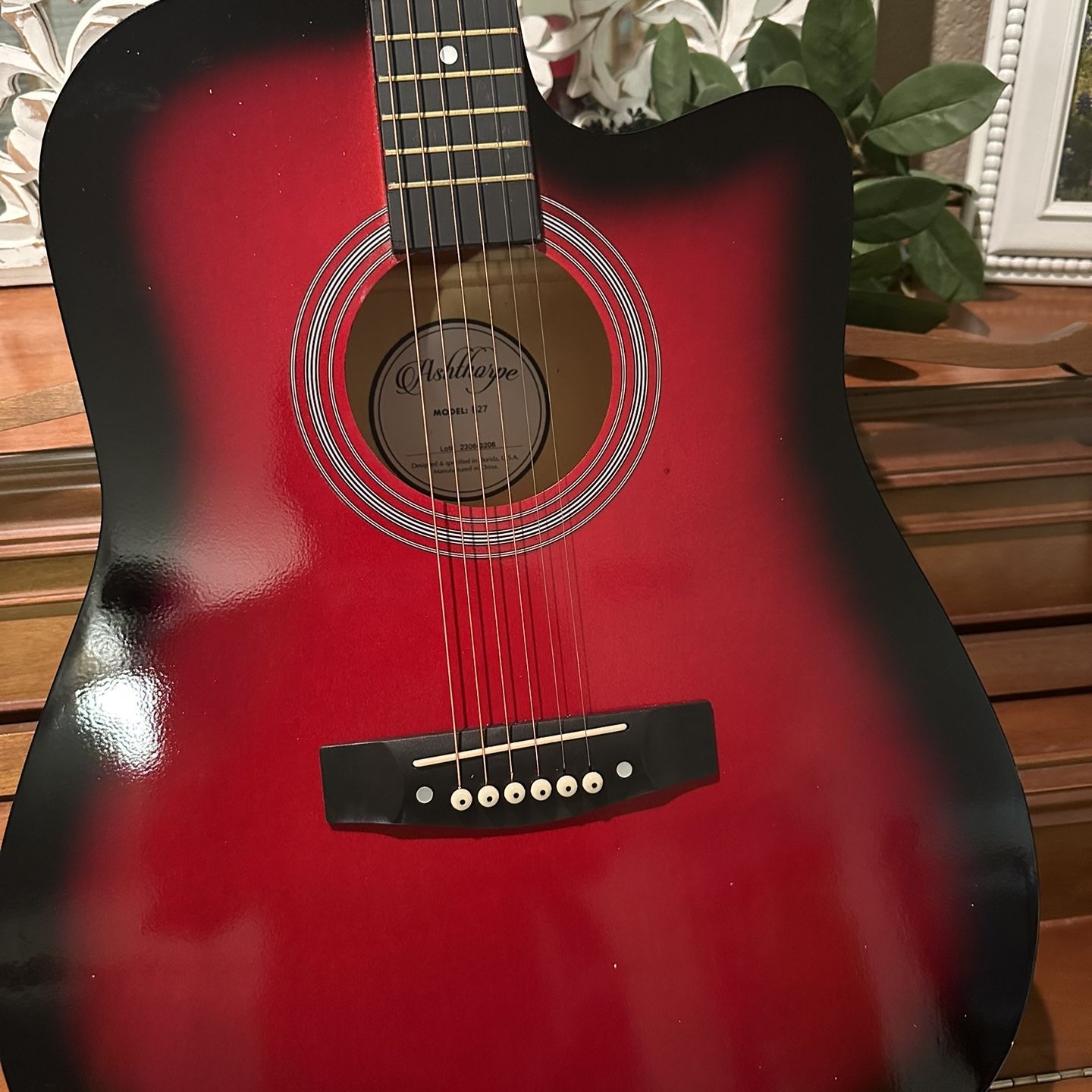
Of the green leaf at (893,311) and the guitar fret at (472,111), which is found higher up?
the guitar fret at (472,111)

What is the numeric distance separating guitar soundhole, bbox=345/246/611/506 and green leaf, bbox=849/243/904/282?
10.3 inches

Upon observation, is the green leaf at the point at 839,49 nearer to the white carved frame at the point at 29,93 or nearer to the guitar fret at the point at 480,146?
the guitar fret at the point at 480,146

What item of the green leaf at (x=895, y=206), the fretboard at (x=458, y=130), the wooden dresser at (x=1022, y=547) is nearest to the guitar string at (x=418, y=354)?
the fretboard at (x=458, y=130)

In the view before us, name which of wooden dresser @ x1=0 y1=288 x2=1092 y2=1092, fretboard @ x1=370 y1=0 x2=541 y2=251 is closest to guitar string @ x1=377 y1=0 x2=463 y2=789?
fretboard @ x1=370 y1=0 x2=541 y2=251

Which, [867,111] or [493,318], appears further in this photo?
[867,111]

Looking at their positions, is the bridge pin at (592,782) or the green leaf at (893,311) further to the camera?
the green leaf at (893,311)

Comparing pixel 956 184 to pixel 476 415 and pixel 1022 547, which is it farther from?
pixel 476 415

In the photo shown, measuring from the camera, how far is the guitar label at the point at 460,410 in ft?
1.89

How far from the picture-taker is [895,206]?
2.43 feet

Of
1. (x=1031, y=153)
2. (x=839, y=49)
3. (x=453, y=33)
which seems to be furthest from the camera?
(x=1031, y=153)

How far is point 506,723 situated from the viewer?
54cm

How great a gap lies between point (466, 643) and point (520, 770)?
0.27ft

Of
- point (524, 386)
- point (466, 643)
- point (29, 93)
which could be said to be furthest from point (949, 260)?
point (29, 93)

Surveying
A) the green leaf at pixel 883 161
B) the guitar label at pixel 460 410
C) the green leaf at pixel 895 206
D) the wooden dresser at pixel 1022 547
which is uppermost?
the green leaf at pixel 883 161
